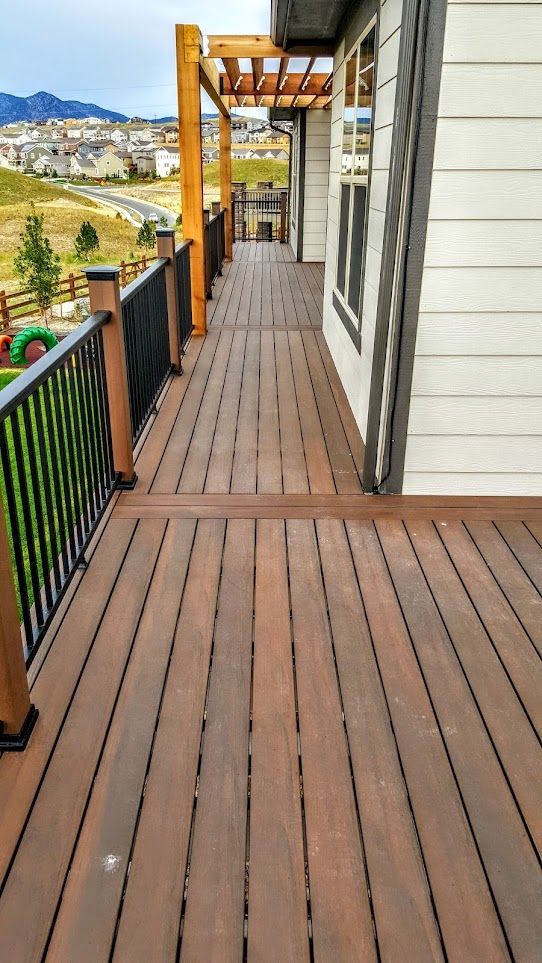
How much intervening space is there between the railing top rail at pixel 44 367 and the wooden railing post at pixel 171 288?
6.48 feet

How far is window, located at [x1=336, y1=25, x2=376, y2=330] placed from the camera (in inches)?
148

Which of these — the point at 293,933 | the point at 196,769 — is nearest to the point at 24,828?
the point at 196,769

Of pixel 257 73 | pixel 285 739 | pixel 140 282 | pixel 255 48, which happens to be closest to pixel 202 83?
pixel 255 48

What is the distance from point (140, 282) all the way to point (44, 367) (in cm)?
172

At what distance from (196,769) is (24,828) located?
1.31 ft

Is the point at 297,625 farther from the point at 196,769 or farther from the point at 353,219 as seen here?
the point at 353,219

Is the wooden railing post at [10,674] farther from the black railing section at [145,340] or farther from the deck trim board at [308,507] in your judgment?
the black railing section at [145,340]

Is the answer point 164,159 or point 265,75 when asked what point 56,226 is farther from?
→ point 164,159

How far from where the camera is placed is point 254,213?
17750 mm

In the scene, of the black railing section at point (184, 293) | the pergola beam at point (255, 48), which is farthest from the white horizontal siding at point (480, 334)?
the pergola beam at point (255, 48)

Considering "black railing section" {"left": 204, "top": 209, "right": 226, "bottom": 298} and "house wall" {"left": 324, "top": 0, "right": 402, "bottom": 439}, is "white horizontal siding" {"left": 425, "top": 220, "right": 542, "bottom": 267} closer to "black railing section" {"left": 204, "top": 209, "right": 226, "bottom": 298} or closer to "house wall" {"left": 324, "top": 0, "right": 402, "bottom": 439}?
"house wall" {"left": 324, "top": 0, "right": 402, "bottom": 439}

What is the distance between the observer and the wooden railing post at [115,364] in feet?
8.96

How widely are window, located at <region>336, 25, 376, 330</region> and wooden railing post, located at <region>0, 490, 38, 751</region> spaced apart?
2.84m

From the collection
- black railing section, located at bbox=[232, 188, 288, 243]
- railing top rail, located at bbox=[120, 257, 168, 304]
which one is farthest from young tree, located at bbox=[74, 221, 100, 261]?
railing top rail, located at bbox=[120, 257, 168, 304]
